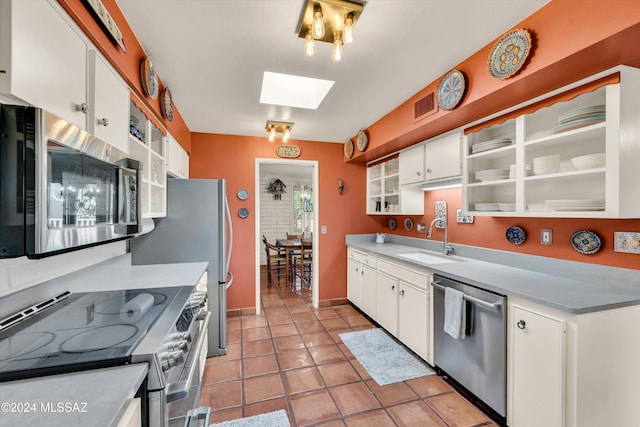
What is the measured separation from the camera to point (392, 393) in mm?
2029

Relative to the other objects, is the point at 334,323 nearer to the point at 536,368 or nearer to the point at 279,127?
the point at 536,368

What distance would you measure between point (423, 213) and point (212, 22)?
107 inches

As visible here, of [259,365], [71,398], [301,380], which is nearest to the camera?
[71,398]

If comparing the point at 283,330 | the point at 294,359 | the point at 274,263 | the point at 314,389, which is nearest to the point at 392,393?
the point at 314,389

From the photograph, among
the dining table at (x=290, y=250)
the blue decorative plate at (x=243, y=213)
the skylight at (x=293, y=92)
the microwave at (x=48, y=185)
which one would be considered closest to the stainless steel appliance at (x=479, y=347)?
the skylight at (x=293, y=92)

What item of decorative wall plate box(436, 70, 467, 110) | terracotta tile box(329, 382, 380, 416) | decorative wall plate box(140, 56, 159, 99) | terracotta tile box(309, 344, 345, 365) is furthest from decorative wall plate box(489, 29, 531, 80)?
terracotta tile box(309, 344, 345, 365)

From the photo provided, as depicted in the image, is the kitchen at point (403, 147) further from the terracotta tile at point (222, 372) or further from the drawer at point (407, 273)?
the terracotta tile at point (222, 372)

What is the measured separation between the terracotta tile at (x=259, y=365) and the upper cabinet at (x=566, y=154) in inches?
84.2

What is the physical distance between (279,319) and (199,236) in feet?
5.13

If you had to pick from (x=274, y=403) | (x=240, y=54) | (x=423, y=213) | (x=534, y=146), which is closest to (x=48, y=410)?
(x=274, y=403)

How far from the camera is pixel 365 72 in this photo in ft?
6.73

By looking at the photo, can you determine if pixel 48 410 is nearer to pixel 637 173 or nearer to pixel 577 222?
pixel 637 173

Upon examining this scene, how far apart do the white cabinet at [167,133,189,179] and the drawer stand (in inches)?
92.9

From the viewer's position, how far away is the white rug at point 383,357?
224 centimetres
